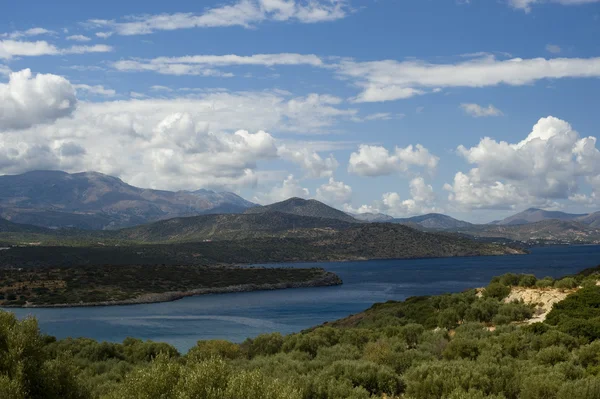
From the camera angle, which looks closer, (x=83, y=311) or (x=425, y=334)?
(x=425, y=334)

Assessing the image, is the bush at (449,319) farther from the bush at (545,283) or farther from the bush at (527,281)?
the bush at (545,283)

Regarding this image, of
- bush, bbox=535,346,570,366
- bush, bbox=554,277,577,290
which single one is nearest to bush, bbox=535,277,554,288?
bush, bbox=554,277,577,290

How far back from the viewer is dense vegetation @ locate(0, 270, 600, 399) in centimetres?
1307

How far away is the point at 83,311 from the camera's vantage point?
93438 millimetres

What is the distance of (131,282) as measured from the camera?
117 m

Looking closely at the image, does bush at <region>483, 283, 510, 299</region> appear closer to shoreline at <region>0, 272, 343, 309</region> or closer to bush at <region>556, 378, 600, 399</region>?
bush at <region>556, 378, 600, 399</region>

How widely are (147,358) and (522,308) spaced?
25.9 m

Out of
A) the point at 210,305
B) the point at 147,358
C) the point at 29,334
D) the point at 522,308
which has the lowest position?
the point at 210,305

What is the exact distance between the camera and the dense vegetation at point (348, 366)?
42.9 feet

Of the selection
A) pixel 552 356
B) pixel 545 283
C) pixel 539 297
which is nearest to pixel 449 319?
pixel 539 297

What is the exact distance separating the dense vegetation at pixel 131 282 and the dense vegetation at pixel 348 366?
75252 millimetres

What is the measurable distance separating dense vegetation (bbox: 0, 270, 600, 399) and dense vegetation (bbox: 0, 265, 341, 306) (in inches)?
2963

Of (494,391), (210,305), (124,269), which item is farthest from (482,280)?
(494,391)

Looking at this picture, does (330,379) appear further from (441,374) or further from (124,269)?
(124,269)
